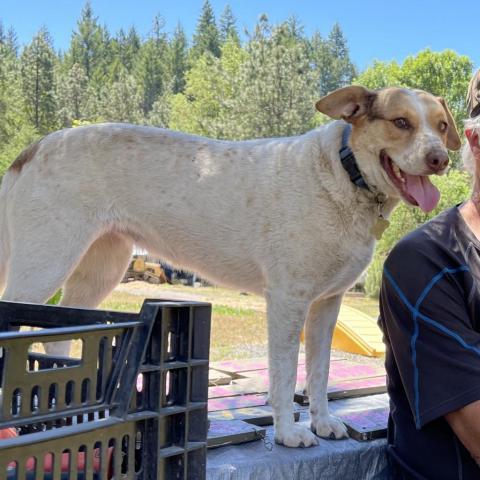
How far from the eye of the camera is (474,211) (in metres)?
1.95

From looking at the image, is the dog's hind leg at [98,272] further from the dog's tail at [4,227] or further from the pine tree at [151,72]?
the pine tree at [151,72]

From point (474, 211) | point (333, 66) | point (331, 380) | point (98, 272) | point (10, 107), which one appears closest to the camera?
point (474, 211)

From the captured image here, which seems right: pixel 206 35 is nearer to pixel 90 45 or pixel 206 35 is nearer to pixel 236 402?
pixel 90 45

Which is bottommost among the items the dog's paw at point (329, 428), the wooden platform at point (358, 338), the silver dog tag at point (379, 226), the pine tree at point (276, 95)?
the wooden platform at point (358, 338)

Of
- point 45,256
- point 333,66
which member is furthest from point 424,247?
point 333,66

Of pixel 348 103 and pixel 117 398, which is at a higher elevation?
pixel 348 103

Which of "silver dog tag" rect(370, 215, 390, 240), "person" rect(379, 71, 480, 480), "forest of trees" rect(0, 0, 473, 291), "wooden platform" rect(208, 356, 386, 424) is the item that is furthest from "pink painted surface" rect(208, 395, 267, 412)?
"forest of trees" rect(0, 0, 473, 291)

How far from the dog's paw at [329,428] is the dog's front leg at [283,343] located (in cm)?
16

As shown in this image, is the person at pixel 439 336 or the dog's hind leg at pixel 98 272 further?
the dog's hind leg at pixel 98 272

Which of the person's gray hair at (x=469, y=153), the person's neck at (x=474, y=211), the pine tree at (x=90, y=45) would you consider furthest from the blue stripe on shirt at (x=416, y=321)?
the pine tree at (x=90, y=45)

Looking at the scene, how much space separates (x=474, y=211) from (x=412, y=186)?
2.07ft

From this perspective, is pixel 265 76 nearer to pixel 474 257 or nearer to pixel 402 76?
pixel 402 76

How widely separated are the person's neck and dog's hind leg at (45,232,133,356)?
1708 mm

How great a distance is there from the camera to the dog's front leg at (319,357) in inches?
105
